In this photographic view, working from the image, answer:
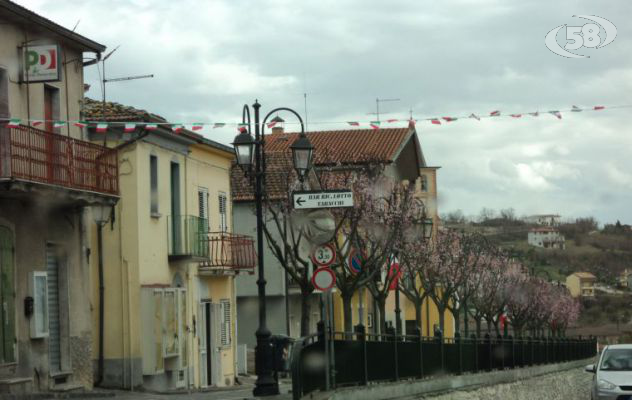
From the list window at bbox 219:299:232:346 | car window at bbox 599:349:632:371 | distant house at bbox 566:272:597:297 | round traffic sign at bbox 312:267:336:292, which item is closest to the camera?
round traffic sign at bbox 312:267:336:292

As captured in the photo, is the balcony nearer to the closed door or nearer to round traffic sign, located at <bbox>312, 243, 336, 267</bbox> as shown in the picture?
the closed door

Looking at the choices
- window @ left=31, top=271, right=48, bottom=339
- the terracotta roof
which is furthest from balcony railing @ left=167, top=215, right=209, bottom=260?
window @ left=31, top=271, right=48, bottom=339

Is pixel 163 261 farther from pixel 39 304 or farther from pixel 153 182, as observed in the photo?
pixel 39 304

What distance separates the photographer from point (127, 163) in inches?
1224

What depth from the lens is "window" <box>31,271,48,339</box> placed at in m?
24.5

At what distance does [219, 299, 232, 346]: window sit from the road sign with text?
15.6 meters

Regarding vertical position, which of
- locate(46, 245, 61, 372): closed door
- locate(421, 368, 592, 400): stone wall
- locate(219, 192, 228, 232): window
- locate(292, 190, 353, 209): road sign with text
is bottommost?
locate(421, 368, 592, 400): stone wall

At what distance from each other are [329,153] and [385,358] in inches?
1017

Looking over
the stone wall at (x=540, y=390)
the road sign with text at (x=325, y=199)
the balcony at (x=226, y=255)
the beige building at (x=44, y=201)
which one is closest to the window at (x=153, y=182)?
the balcony at (x=226, y=255)

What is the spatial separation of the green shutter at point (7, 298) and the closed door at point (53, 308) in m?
2.30

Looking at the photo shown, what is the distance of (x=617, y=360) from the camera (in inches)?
1082

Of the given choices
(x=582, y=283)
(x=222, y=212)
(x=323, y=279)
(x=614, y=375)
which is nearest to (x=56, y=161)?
(x=323, y=279)

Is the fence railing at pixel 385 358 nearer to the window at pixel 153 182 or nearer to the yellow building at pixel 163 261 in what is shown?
the yellow building at pixel 163 261

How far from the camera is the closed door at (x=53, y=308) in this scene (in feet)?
85.8
